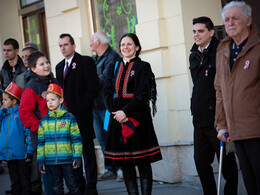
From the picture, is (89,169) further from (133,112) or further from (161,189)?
(133,112)

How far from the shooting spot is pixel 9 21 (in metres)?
11.3

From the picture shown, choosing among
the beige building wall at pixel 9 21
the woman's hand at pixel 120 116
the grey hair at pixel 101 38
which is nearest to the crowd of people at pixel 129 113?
the woman's hand at pixel 120 116

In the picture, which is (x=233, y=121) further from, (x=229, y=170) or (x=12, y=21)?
(x=12, y=21)

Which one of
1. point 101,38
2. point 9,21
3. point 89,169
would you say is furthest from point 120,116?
point 9,21

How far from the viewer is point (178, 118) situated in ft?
23.1

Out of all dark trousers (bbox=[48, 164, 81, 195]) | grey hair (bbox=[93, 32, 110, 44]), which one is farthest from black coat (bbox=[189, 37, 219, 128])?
grey hair (bbox=[93, 32, 110, 44])

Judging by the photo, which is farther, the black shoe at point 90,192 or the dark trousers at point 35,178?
the dark trousers at point 35,178

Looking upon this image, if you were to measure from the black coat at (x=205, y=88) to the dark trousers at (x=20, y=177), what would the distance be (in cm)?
246

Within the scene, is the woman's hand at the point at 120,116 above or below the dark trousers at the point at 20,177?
above

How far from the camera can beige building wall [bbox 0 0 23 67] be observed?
36.8 ft

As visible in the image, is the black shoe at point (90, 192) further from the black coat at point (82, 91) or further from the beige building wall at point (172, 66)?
the beige building wall at point (172, 66)

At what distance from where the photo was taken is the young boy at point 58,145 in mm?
5641

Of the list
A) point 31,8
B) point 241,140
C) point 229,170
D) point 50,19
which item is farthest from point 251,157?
point 31,8

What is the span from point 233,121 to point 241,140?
173 mm
